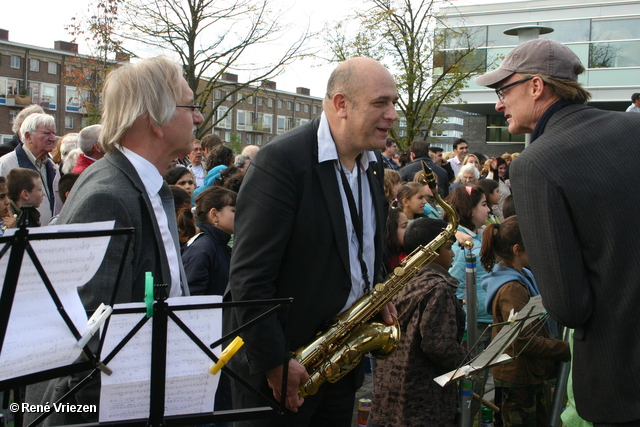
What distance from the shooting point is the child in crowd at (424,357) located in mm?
3777

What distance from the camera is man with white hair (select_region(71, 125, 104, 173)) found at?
18.2 feet

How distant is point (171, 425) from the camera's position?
1.84m

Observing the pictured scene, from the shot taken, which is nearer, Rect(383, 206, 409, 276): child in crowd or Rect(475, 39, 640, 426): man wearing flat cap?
Rect(475, 39, 640, 426): man wearing flat cap

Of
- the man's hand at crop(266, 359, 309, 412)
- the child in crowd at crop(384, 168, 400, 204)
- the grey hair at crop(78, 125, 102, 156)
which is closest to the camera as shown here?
the man's hand at crop(266, 359, 309, 412)

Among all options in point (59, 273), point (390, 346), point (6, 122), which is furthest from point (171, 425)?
point (6, 122)

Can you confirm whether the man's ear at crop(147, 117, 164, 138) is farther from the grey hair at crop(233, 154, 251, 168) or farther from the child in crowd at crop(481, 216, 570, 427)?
the grey hair at crop(233, 154, 251, 168)

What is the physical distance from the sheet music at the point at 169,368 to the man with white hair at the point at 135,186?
0.34 metres

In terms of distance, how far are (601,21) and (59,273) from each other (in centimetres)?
2863

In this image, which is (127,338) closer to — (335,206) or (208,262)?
(335,206)

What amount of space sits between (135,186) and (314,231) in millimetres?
834

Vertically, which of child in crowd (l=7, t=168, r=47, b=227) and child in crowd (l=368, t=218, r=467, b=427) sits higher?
child in crowd (l=7, t=168, r=47, b=227)

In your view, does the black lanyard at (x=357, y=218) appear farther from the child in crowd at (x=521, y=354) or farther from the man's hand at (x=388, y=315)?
the child in crowd at (x=521, y=354)

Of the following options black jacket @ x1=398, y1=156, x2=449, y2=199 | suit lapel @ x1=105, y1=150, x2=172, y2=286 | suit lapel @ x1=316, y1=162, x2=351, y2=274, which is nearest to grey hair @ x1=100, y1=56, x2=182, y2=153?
suit lapel @ x1=105, y1=150, x2=172, y2=286

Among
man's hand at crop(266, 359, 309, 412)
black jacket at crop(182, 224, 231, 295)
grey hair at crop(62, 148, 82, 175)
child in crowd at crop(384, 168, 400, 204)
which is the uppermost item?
grey hair at crop(62, 148, 82, 175)
